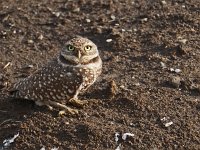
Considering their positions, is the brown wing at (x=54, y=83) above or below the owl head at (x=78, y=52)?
below

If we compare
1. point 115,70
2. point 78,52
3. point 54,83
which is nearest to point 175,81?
point 115,70

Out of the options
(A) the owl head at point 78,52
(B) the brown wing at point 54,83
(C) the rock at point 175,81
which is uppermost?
(A) the owl head at point 78,52

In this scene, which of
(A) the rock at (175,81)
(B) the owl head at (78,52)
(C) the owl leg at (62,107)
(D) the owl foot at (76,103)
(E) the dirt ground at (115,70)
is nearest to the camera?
(E) the dirt ground at (115,70)

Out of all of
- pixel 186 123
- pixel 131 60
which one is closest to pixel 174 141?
pixel 186 123

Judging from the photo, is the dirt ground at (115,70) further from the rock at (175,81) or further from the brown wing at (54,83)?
the brown wing at (54,83)

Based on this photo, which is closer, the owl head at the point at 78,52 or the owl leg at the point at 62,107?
the owl head at the point at 78,52

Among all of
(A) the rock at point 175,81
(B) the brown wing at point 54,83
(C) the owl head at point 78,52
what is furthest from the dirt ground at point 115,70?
(C) the owl head at point 78,52

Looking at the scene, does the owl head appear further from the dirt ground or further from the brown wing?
the dirt ground

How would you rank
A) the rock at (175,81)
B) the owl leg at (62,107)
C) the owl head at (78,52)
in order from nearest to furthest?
1. the owl head at (78,52)
2. the owl leg at (62,107)
3. the rock at (175,81)
